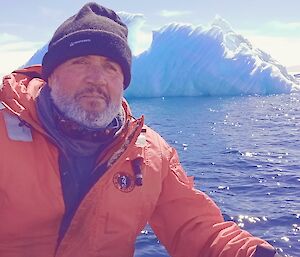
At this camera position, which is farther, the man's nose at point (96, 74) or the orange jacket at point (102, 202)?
the man's nose at point (96, 74)

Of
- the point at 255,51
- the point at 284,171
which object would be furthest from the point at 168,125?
the point at 255,51

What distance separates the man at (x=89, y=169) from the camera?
2572mm

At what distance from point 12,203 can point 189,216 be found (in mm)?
1103

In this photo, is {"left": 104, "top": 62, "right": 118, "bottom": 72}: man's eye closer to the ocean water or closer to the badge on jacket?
the badge on jacket

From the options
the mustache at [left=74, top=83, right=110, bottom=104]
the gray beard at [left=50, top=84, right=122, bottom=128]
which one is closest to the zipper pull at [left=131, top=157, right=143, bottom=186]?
the gray beard at [left=50, top=84, right=122, bottom=128]

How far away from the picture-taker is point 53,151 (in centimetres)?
266

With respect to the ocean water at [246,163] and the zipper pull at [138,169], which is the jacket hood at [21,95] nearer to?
the zipper pull at [138,169]

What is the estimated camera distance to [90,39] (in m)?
2.85

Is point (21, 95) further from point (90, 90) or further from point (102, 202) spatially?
point (102, 202)

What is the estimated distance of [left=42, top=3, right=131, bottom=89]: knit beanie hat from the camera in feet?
9.34

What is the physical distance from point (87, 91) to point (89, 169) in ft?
1.54

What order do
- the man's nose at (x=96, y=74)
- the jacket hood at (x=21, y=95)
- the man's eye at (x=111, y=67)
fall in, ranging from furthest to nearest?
1. the man's eye at (x=111, y=67)
2. the man's nose at (x=96, y=74)
3. the jacket hood at (x=21, y=95)

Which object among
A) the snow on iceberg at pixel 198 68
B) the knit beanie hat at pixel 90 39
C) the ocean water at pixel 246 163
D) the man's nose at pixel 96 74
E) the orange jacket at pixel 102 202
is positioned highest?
the knit beanie hat at pixel 90 39

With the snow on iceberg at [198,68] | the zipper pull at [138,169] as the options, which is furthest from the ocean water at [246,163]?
the snow on iceberg at [198,68]
